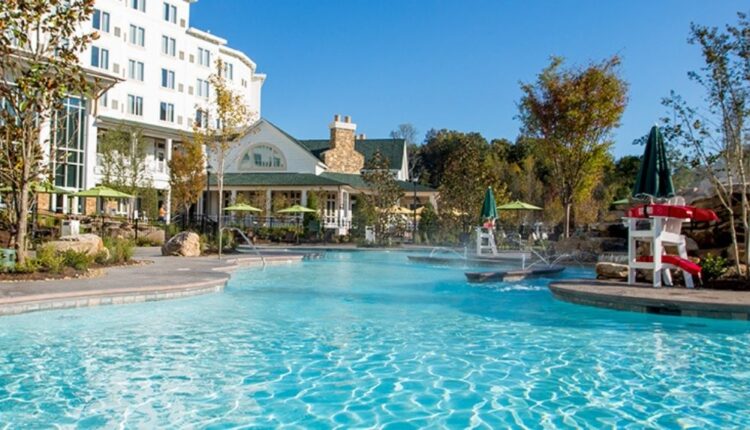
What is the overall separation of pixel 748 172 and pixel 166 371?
16.1 meters

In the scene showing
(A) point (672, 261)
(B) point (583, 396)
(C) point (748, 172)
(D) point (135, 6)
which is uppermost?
(D) point (135, 6)

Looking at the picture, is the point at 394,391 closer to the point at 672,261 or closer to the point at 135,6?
the point at 672,261

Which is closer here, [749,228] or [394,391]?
[394,391]

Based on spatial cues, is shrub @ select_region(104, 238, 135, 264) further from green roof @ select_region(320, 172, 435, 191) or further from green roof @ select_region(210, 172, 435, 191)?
green roof @ select_region(320, 172, 435, 191)

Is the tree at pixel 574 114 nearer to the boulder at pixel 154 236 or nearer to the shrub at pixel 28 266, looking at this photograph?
the boulder at pixel 154 236

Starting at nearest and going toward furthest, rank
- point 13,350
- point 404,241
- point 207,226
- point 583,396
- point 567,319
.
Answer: point 583,396, point 13,350, point 567,319, point 207,226, point 404,241

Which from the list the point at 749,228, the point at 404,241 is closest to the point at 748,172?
the point at 749,228

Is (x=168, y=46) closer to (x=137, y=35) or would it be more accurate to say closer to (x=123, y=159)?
(x=137, y=35)

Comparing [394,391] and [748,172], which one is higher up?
[748,172]

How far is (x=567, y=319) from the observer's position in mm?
10211

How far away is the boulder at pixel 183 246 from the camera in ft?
69.0

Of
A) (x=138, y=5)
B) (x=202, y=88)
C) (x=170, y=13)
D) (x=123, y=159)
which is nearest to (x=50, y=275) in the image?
(x=123, y=159)

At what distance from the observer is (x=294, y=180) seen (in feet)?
139

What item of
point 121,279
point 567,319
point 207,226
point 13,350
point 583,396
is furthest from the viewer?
point 207,226
